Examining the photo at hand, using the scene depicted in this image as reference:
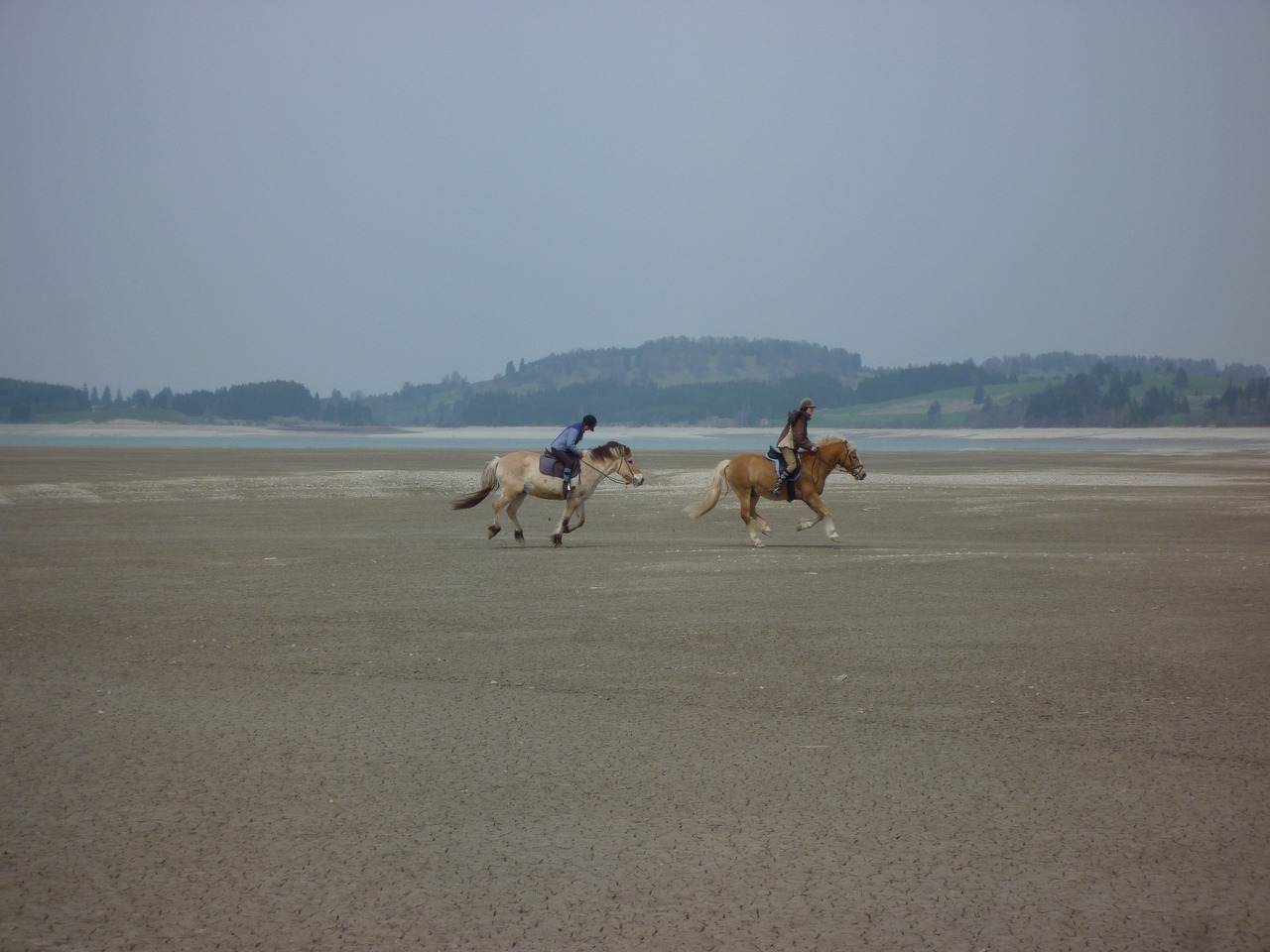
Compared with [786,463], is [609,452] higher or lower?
higher

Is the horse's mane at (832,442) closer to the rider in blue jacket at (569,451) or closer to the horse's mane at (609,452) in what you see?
the horse's mane at (609,452)

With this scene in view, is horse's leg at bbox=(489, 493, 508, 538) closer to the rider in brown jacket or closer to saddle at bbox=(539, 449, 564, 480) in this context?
saddle at bbox=(539, 449, 564, 480)

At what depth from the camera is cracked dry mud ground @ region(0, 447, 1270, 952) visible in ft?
17.8

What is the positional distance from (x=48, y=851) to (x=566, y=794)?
249cm

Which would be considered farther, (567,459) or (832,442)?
(832,442)

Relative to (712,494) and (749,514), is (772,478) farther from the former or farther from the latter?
(712,494)

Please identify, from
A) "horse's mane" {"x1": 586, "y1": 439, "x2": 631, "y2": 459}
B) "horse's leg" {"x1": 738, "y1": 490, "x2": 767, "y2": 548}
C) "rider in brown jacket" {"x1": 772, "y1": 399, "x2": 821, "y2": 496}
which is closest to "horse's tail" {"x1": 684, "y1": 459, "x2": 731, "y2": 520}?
"horse's leg" {"x1": 738, "y1": 490, "x2": 767, "y2": 548}

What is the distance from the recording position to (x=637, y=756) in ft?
25.9

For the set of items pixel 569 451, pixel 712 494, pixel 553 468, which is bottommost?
pixel 712 494

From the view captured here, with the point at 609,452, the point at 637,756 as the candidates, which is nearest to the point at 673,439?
the point at 609,452

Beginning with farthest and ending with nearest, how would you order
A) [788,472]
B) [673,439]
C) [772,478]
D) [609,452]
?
[673,439], [609,452], [772,478], [788,472]

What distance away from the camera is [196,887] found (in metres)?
5.66

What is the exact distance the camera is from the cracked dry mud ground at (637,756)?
5.44m

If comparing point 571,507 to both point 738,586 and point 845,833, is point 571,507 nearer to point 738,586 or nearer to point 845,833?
point 738,586
